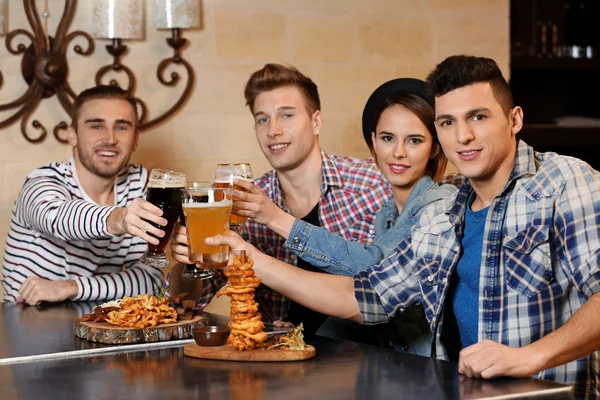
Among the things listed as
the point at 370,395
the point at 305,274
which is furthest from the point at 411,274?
the point at 370,395

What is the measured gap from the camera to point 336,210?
3119 mm

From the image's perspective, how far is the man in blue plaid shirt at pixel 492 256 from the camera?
201 centimetres

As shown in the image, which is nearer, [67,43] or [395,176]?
[395,176]

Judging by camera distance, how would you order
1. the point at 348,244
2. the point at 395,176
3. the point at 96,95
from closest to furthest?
the point at 348,244, the point at 395,176, the point at 96,95

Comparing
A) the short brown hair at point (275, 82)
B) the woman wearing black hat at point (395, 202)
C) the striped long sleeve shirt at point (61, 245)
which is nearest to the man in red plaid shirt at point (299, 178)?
the short brown hair at point (275, 82)

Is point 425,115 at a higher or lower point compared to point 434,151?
higher

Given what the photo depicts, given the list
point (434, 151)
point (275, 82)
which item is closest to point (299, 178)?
point (275, 82)

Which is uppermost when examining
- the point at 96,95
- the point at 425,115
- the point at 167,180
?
the point at 96,95

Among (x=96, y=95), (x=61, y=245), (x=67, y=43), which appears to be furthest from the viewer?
(x=67, y=43)

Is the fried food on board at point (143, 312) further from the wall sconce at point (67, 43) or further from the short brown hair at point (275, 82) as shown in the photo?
the wall sconce at point (67, 43)

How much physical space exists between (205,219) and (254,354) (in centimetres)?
37

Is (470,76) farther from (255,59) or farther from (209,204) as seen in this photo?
(255,59)

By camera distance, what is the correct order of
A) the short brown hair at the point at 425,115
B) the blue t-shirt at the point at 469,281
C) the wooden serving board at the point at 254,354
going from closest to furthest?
1. the wooden serving board at the point at 254,354
2. the blue t-shirt at the point at 469,281
3. the short brown hair at the point at 425,115

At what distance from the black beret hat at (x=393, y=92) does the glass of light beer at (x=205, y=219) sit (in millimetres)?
911
